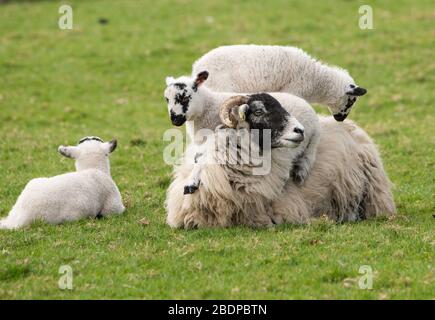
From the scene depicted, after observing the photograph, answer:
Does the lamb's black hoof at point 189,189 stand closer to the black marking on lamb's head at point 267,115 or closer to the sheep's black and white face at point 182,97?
the sheep's black and white face at point 182,97

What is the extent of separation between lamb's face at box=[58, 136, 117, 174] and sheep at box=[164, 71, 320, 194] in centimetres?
171

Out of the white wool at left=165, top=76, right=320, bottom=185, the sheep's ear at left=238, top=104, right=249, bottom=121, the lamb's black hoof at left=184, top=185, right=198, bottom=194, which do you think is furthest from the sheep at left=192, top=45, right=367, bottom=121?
the lamb's black hoof at left=184, top=185, right=198, bottom=194

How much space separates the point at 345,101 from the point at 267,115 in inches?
62.2

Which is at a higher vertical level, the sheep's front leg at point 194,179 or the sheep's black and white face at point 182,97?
the sheep's black and white face at point 182,97

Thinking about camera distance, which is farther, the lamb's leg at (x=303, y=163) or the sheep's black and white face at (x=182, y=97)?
the lamb's leg at (x=303, y=163)

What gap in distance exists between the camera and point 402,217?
403 inches

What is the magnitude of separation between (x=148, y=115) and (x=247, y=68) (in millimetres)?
9343

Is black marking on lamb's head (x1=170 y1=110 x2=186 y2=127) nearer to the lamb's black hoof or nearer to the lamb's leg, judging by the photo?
the lamb's black hoof

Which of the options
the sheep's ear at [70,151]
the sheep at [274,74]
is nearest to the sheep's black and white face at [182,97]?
the sheep at [274,74]

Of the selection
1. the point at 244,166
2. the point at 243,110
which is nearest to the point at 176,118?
the point at 243,110

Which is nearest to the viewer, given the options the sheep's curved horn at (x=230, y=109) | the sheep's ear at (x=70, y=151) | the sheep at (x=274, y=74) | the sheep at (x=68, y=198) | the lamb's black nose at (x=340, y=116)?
the sheep's curved horn at (x=230, y=109)

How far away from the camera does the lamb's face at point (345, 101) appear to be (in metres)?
10.5

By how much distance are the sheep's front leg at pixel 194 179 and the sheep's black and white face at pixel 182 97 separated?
0.57 m

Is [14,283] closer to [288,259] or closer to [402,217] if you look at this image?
[288,259]
